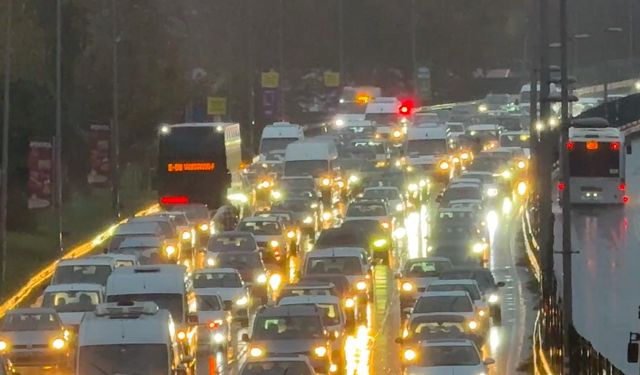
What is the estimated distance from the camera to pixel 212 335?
3831cm

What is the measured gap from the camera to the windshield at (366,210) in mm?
59344

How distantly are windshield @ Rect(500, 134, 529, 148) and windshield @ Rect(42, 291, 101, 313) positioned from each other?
53.8 m

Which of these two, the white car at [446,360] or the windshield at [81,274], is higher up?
the windshield at [81,274]

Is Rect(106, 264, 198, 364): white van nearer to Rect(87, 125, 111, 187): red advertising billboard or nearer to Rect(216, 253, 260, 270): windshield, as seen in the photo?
Rect(216, 253, 260, 270): windshield

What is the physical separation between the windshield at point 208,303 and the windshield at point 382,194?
25.9 meters

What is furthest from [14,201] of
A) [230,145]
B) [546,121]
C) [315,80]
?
[315,80]

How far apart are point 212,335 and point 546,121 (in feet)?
30.4

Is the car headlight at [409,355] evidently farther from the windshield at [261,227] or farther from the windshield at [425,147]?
the windshield at [425,147]

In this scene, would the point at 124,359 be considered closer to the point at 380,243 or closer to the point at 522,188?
the point at 380,243

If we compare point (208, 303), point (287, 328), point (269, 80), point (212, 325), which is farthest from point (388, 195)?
point (269, 80)

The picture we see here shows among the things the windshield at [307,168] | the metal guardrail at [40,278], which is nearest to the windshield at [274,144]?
the windshield at [307,168]

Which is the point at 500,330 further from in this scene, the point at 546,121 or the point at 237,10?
the point at 237,10

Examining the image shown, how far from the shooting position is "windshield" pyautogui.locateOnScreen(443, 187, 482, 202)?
2621 inches

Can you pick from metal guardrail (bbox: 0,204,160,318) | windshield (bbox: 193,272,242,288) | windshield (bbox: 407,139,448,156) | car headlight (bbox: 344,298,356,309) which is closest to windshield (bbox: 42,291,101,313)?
metal guardrail (bbox: 0,204,160,318)
